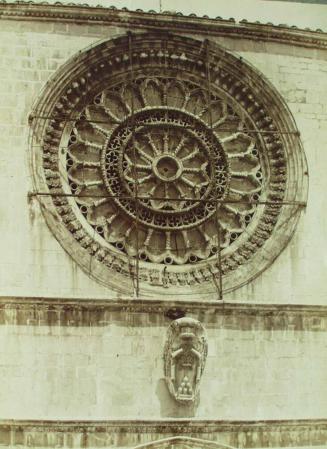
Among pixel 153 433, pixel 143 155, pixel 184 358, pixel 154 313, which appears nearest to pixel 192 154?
pixel 143 155

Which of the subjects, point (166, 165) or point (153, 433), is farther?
point (166, 165)

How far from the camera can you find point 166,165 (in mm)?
15602

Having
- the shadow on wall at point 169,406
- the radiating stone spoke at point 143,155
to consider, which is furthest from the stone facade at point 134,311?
the radiating stone spoke at point 143,155

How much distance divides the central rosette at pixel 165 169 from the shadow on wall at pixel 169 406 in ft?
7.13

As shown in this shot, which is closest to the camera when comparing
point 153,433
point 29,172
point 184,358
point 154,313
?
point 153,433

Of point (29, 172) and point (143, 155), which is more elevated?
point (143, 155)

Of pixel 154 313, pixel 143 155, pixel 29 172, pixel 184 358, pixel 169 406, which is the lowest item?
pixel 169 406

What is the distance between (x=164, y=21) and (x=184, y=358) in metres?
4.55

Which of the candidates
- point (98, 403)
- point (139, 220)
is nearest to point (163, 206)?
point (139, 220)

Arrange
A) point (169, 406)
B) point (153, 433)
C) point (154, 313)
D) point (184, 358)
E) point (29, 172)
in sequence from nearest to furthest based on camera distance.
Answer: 1. point (153, 433)
2. point (169, 406)
3. point (184, 358)
4. point (154, 313)
5. point (29, 172)

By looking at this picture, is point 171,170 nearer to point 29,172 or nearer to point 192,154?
point 192,154

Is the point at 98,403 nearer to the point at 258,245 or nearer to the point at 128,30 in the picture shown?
the point at 258,245

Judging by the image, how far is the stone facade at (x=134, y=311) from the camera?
45.4 ft

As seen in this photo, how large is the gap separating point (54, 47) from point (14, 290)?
330 centimetres
